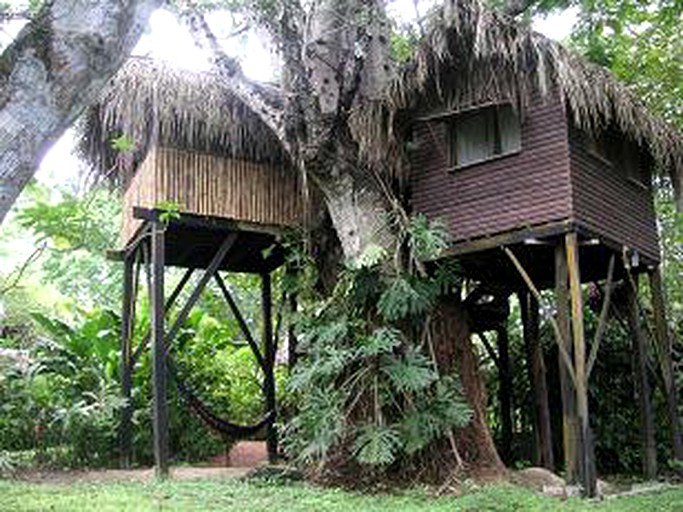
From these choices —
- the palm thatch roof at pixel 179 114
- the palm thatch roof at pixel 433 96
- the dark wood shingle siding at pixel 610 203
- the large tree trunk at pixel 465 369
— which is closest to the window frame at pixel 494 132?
the palm thatch roof at pixel 433 96

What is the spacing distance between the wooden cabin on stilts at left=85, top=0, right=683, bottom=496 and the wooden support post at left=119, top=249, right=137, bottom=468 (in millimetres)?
30

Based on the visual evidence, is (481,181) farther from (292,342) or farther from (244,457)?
(244,457)

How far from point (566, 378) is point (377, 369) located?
1791mm

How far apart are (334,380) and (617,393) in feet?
15.1

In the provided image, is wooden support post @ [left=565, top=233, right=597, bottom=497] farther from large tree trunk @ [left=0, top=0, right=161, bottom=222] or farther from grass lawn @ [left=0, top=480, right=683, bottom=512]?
large tree trunk @ [left=0, top=0, right=161, bottom=222]

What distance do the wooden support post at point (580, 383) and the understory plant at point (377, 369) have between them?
1.04 m

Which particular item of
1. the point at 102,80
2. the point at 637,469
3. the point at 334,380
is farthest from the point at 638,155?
the point at 102,80

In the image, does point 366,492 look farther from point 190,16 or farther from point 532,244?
point 190,16

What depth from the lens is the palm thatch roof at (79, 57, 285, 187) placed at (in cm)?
958

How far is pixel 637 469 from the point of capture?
1117 cm

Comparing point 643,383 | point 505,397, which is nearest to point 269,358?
point 505,397

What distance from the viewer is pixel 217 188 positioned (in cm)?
992

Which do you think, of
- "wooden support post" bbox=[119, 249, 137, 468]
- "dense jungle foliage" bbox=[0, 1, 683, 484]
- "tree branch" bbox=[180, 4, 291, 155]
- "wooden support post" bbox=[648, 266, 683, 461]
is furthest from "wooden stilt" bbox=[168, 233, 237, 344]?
"wooden support post" bbox=[648, 266, 683, 461]

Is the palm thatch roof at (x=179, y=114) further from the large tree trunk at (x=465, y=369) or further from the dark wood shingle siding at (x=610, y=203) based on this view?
the dark wood shingle siding at (x=610, y=203)
